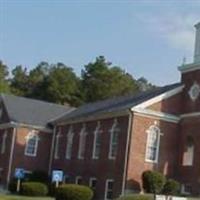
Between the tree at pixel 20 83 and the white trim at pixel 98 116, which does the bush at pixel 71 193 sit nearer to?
the white trim at pixel 98 116

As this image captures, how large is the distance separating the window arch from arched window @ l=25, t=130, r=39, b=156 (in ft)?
45.3

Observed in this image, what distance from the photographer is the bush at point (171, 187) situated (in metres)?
42.1

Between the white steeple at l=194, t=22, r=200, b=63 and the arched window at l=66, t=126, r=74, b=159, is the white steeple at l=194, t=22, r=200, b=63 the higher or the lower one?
the higher one

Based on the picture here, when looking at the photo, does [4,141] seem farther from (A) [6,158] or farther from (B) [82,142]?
(B) [82,142]

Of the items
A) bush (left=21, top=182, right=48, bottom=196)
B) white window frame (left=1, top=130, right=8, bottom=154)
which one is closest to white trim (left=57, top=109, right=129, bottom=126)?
bush (left=21, top=182, right=48, bottom=196)

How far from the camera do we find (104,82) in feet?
313

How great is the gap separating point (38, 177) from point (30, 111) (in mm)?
9472

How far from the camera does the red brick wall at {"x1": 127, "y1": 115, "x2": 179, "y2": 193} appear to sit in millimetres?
44156

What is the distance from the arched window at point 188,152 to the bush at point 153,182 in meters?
3.46

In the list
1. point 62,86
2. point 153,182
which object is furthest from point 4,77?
point 153,182

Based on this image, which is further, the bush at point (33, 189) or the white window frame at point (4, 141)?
the white window frame at point (4, 141)

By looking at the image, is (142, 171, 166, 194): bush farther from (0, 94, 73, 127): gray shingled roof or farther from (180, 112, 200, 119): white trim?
(0, 94, 73, 127): gray shingled roof

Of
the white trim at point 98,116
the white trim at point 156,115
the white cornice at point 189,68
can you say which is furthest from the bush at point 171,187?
the white cornice at point 189,68

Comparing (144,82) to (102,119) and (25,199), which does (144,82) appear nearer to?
(102,119)
